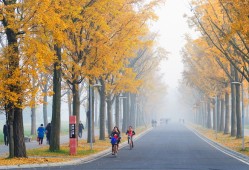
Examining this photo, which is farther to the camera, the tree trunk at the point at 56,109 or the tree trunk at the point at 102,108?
the tree trunk at the point at 102,108

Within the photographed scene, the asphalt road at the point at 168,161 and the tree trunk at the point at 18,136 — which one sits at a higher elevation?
the tree trunk at the point at 18,136

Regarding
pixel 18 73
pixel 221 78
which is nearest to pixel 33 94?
pixel 18 73

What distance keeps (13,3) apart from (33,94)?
13.8 ft

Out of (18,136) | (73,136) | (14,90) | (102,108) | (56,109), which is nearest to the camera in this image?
(14,90)

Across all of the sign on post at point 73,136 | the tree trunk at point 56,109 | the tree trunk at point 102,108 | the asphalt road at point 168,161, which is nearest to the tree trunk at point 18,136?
the asphalt road at point 168,161

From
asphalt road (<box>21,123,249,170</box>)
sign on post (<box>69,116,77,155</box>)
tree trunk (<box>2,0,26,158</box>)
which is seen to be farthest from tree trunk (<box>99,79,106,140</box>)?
tree trunk (<box>2,0,26,158</box>)

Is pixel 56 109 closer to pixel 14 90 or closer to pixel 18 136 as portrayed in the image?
pixel 18 136

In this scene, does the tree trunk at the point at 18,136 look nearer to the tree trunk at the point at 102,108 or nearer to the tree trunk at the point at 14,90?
the tree trunk at the point at 14,90

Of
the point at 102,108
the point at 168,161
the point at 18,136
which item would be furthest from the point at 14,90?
the point at 102,108

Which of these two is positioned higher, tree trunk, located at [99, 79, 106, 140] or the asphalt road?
tree trunk, located at [99, 79, 106, 140]

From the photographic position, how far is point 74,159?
27.0 m

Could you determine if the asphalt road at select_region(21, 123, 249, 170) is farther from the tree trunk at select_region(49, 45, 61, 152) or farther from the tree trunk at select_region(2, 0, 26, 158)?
the tree trunk at select_region(2, 0, 26, 158)

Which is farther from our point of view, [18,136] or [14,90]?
[18,136]

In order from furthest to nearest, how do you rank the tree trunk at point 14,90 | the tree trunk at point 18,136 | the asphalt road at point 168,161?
the tree trunk at point 18,136, the tree trunk at point 14,90, the asphalt road at point 168,161
